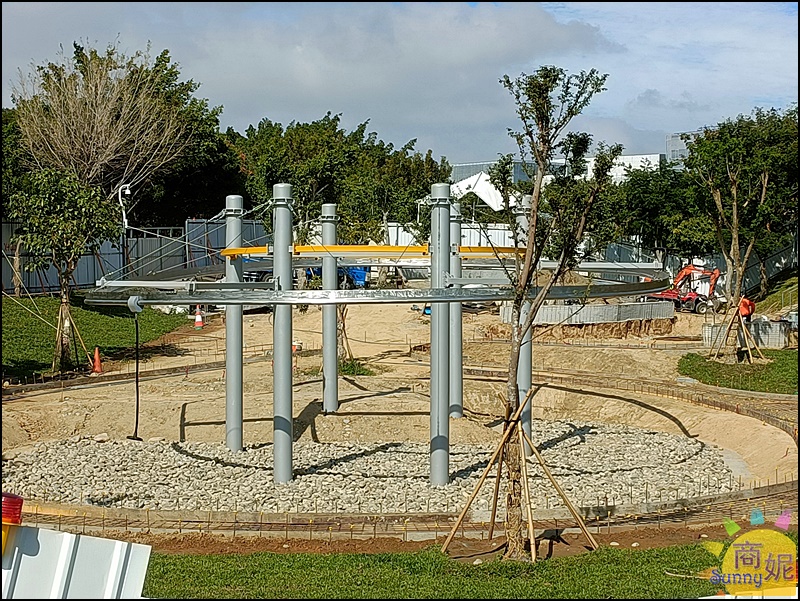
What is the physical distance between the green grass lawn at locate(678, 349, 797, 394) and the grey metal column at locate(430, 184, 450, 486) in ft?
33.7

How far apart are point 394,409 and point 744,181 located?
16.7 m

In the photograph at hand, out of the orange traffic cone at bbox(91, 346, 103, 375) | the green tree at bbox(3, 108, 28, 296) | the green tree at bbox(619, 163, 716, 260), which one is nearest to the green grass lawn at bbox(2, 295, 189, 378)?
the orange traffic cone at bbox(91, 346, 103, 375)

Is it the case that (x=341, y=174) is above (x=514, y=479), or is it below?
above

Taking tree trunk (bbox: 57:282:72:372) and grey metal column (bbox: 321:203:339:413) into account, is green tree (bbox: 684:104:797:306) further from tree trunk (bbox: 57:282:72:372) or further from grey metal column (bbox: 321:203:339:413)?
tree trunk (bbox: 57:282:72:372)

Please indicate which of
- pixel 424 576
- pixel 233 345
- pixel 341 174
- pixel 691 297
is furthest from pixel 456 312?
pixel 341 174

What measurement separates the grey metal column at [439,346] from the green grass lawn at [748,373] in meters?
10.3

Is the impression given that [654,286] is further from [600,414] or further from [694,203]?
[694,203]

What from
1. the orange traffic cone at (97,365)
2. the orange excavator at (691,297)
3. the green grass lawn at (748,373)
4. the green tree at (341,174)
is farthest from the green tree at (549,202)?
the orange excavator at (691,297)

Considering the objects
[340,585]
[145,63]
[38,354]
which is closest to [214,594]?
[340,585]

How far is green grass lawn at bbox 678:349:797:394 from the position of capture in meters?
20.5

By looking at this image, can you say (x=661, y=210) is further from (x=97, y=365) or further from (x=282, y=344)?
(x=282, y=344)

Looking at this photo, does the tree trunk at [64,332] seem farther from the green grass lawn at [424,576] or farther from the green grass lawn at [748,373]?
the green grass lawn at [748,373]

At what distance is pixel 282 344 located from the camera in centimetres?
1260

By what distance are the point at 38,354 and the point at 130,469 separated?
11.5 m
